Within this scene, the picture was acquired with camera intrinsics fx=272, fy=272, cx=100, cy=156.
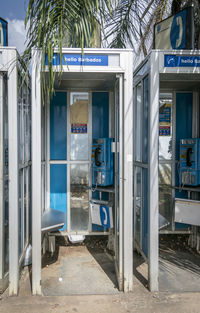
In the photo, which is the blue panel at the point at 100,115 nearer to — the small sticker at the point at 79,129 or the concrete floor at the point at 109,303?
the small sticker at the point at 79,129

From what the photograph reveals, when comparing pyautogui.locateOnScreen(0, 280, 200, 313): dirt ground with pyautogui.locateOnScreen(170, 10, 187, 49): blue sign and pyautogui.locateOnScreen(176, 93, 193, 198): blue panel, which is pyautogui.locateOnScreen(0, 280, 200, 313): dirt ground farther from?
pyautogui.locateOnScreen(170, 10, 187, 49): blue sign

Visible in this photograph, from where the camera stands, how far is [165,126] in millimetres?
4957

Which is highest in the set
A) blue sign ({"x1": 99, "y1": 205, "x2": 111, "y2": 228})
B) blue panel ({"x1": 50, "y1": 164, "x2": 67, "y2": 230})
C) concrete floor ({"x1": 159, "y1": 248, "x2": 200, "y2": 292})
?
blue panel ({"x1": 50, "y1": 164, "x2": 67, "y2": 230})

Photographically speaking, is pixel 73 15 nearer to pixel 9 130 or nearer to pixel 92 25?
pixel 92 25

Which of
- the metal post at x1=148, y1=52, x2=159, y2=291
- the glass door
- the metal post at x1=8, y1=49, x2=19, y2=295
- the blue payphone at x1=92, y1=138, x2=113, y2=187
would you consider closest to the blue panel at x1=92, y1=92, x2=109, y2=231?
the glass door

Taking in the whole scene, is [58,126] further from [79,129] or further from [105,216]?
[105,216]

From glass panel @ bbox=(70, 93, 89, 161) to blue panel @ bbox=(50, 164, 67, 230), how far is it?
31 centimetres

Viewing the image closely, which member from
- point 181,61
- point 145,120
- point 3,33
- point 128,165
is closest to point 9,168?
point 128,165

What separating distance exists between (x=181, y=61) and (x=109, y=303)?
2.98 meters

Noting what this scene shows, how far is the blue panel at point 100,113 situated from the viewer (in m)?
4.84

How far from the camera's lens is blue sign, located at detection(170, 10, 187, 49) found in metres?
3.45

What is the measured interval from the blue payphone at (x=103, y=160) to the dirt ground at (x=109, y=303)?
1.76 metres

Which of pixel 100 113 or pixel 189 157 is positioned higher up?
pixel 100 113

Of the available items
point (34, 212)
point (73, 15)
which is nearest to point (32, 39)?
point (73, 15)
